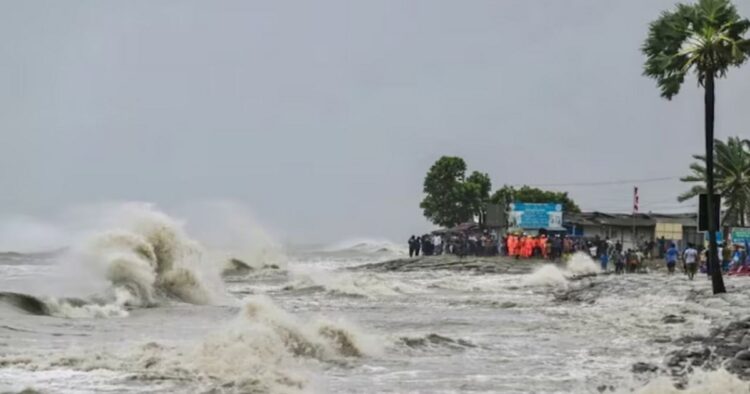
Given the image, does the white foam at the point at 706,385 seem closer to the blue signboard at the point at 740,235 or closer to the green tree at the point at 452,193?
the blue signboard at the point at 740,235

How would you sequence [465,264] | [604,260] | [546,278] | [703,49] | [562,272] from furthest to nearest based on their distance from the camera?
[465,264], [604,260], [562,272], [546,278], [703,49]

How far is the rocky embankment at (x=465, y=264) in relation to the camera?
43094 mm

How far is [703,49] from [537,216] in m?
36.9

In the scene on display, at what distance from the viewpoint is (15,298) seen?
21.9m

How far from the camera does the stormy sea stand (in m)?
11.3

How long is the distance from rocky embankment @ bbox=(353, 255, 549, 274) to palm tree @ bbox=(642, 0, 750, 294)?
61.4ft

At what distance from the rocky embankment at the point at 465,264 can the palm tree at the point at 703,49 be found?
1871 cm

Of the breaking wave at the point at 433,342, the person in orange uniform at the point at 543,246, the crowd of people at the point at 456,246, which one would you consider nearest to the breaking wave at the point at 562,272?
the person in orange uniform at the point at 543,246

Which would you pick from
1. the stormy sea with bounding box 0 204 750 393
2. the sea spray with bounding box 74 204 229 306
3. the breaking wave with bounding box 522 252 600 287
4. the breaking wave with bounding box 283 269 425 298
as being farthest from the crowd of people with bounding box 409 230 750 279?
the sea spray with bounding box 74 204 229 306

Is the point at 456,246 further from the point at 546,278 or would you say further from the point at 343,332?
the point at 343,332

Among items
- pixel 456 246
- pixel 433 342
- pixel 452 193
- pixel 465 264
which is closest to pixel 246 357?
pixel 433 342

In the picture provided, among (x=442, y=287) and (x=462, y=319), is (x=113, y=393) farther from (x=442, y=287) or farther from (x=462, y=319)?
(x=442, y=287)

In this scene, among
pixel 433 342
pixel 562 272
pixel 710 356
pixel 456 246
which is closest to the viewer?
pixel 710 356

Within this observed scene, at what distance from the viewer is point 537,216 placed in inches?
2343
